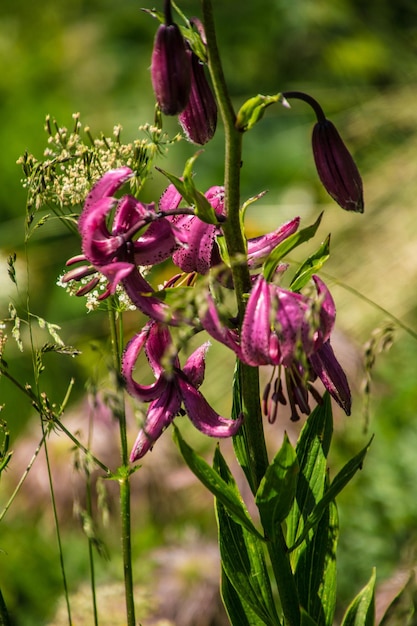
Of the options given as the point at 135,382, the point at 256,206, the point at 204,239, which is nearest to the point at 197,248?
the point at 204,239

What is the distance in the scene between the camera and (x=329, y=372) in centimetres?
69

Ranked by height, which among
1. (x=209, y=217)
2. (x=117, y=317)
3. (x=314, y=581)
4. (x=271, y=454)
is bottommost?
(x=271, y=454)

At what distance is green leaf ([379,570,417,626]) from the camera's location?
0.80 m

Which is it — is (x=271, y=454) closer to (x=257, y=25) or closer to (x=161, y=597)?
(x=161, y=597)

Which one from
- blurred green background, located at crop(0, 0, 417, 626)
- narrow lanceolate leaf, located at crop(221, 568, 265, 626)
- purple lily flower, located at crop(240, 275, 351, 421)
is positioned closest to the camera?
purple lily flower, located at crop(240, 275, 351, 421)

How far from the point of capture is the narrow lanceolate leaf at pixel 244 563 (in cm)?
78

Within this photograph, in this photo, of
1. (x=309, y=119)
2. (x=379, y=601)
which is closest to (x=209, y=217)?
(x=379, y=601)

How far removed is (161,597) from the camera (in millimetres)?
1411

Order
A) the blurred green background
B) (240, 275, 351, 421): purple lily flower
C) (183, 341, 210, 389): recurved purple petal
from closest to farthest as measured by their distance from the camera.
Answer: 1. (240, 275, 351, 421): purple lily flower
2. (183, 341, 210, 389): recurved purple petal
3. the blurred green background

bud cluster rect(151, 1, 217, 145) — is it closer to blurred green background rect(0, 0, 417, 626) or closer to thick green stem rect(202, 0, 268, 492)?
thick green stem rect(202, 0, 268, 492)

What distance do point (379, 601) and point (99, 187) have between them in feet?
2.60

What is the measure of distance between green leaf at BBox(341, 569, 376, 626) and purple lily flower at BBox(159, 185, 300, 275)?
1.00 ft

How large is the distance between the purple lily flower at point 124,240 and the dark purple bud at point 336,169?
0.13 metres

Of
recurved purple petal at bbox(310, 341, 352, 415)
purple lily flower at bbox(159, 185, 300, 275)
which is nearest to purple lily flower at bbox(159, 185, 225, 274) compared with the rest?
purple lily flower at bbox(159, 185, 300, 275)
